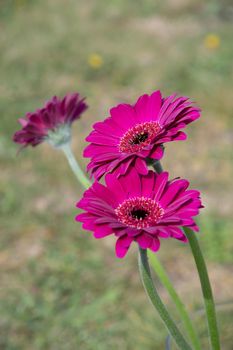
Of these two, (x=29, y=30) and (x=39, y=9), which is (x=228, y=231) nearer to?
(x=29, y=30)

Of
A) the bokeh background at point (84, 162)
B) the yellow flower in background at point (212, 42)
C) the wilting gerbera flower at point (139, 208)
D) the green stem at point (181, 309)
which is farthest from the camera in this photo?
the yellow flower in background at point (212, 42)

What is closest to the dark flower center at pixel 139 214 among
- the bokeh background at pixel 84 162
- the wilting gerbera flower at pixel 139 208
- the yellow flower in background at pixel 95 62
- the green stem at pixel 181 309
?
the wilting gerbera flower at pixel 139 208

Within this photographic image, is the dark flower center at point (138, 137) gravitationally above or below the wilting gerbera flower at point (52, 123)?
below

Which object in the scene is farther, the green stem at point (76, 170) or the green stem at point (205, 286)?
the green stem at point (76, 170)

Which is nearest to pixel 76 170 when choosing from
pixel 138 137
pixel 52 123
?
pixel 52 123

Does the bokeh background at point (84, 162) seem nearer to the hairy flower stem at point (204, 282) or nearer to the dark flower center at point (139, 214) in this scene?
the hairy flower stem at point (204, 282)

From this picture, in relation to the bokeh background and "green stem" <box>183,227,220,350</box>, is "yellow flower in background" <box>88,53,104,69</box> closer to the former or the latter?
the bokeh background

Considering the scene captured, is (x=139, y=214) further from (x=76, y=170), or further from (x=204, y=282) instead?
(x=76, y=170)
